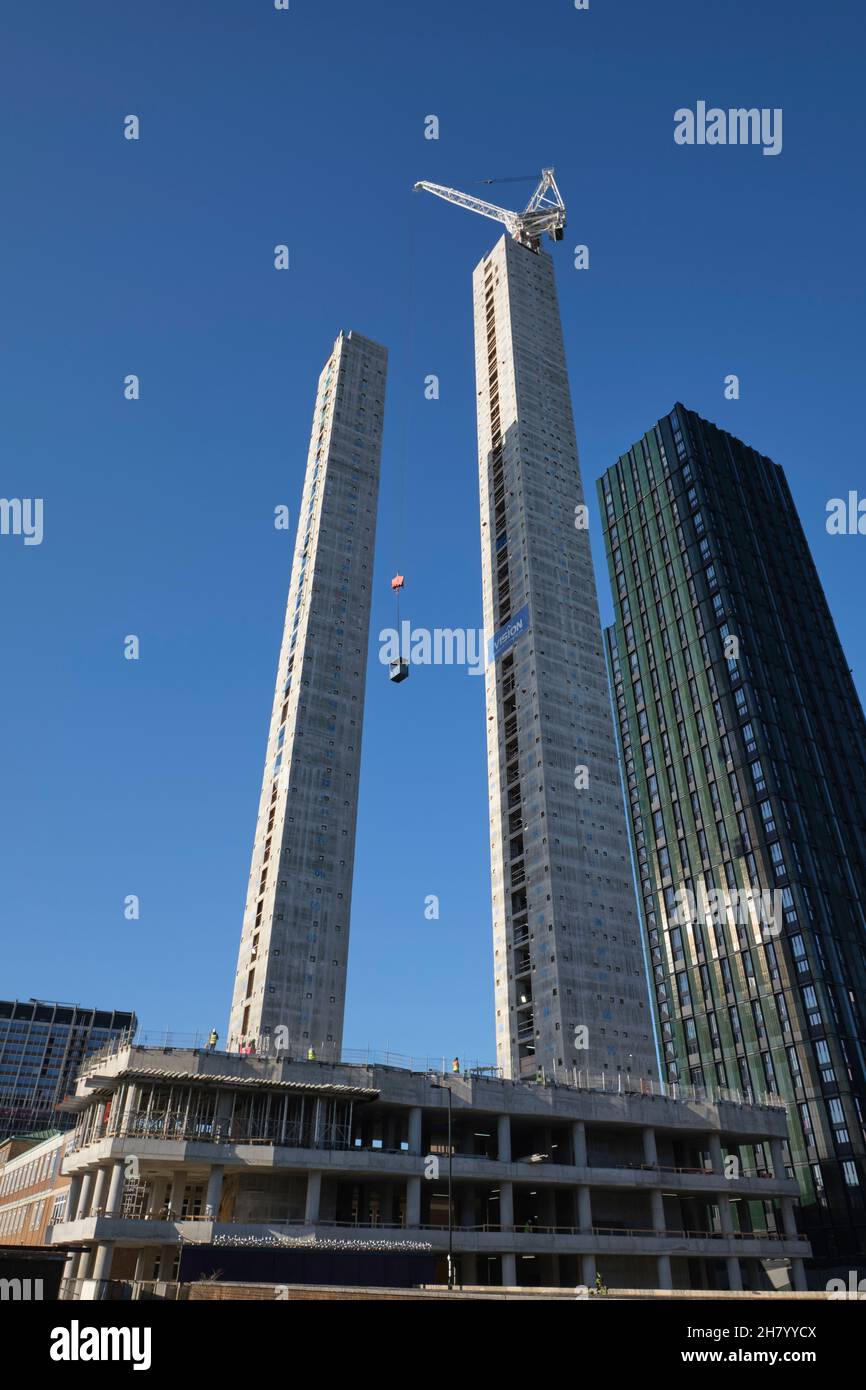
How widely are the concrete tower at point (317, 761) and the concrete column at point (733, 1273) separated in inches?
1496

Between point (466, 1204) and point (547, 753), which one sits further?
point (547, 753)

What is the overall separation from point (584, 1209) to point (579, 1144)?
464 centimetres

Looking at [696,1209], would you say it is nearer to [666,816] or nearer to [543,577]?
[666,816]

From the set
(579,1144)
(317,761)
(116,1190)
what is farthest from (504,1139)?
(317,761)

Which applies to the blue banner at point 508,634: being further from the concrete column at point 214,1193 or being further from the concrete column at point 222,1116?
the concrete column at point 214,1193

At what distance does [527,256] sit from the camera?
152m

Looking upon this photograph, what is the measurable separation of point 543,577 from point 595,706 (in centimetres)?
1794

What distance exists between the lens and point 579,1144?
2953 inches

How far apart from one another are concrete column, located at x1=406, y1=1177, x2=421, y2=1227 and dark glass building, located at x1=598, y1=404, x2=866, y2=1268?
176 ft

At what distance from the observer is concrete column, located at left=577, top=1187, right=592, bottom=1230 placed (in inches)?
2822

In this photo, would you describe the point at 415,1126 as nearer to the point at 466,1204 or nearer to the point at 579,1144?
the point at 466,1204

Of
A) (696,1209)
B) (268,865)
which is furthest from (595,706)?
(696,1209)

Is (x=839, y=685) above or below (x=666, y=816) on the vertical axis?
above

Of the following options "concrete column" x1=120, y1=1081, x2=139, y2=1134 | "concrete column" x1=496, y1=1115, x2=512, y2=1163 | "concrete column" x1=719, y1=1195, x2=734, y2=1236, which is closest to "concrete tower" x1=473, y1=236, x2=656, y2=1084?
"concrete column" x1=719, y1=1195, x2=734, y2=1236
